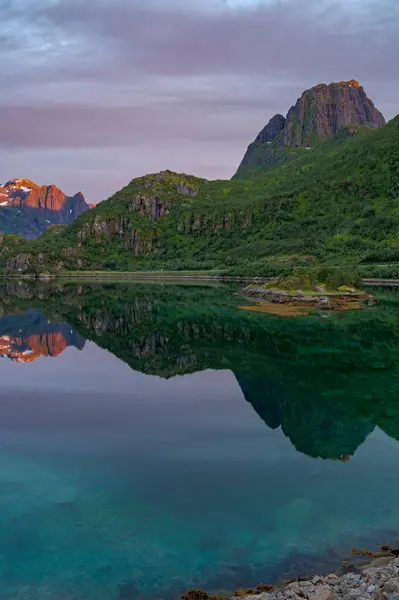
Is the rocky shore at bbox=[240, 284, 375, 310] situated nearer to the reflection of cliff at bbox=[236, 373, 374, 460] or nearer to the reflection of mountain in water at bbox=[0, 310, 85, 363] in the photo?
the reflection of mountain in water at bbox=[0, 310, 85, 363]

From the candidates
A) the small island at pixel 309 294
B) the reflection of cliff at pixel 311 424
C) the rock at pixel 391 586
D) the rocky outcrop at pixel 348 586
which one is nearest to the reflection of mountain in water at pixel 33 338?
the reflection of cliff at pixel 311 424

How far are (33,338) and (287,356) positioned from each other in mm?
28153

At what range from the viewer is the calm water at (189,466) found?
14.0 m

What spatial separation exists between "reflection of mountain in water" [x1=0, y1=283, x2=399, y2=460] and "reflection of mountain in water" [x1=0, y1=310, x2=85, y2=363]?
3.31 feet

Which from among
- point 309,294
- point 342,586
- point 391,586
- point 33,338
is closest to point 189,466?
point 342,586

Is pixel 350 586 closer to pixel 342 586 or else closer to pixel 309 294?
pixel 342 586

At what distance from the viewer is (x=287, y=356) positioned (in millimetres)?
43656

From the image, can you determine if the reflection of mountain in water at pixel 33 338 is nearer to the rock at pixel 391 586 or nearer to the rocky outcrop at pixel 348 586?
the rocky outcrop at pixel 348 586

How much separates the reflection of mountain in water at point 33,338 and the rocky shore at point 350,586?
35.8 m

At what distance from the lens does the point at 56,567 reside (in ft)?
45.2

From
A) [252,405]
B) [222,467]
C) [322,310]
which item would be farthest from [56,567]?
[322,310]

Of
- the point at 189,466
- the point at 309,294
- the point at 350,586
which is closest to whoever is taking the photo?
the point at 350,586

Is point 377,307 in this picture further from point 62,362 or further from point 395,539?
point 395,539

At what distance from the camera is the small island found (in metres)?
81.1
